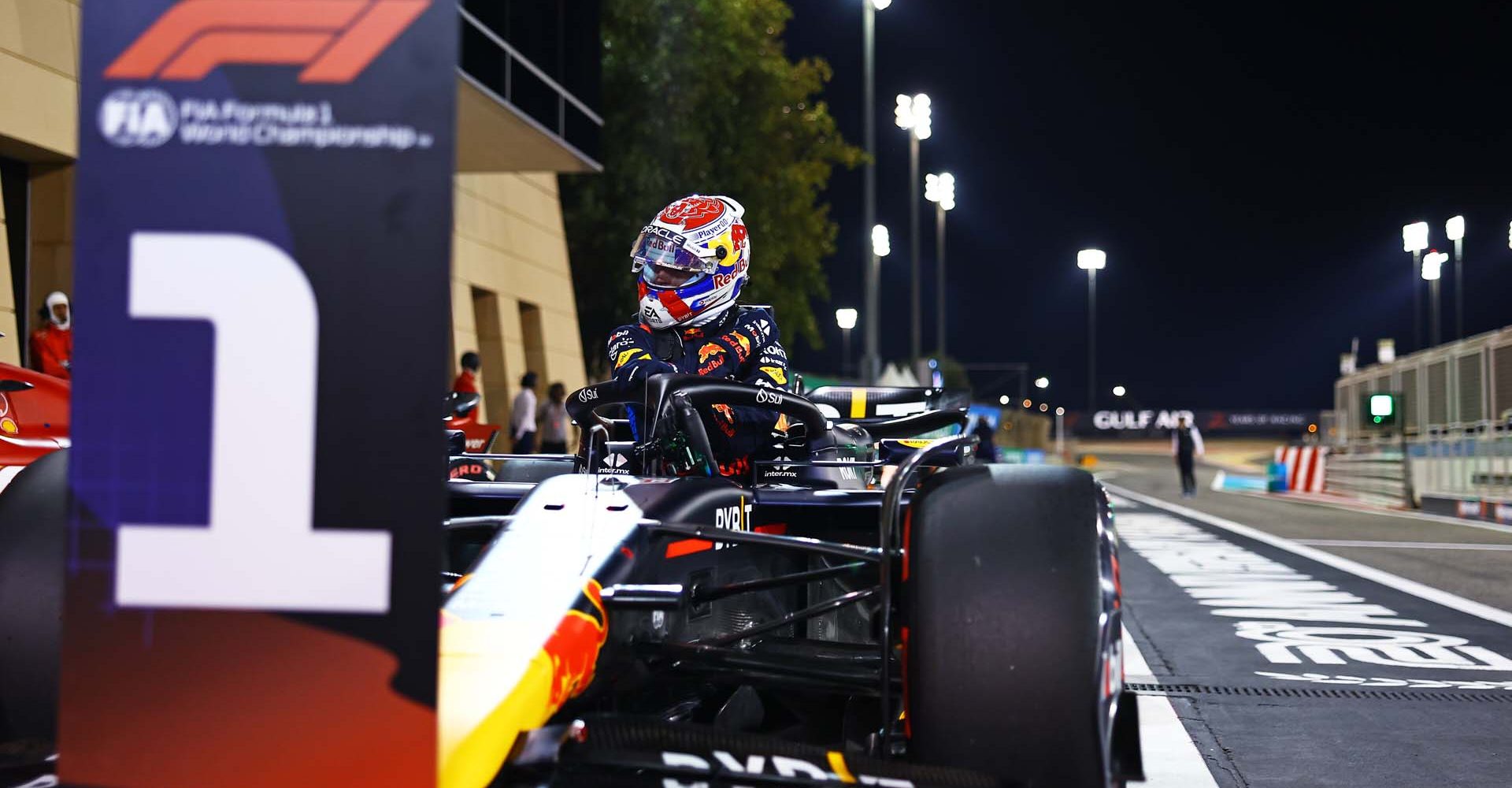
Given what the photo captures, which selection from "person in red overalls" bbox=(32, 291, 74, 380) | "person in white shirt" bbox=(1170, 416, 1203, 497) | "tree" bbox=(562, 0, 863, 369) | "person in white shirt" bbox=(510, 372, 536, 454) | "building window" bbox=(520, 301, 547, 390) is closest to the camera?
"person in red overalls" bbox=(32, 291, 74, 380)

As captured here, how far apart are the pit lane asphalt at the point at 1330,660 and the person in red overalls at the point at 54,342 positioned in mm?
7190

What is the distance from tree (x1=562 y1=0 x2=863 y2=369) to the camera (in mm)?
30250

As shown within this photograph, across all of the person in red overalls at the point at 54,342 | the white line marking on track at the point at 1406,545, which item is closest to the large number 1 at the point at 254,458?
the person in red overalls at the point at 54,342

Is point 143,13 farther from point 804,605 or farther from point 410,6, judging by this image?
point 804,605

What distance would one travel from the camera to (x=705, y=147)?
31.3 m

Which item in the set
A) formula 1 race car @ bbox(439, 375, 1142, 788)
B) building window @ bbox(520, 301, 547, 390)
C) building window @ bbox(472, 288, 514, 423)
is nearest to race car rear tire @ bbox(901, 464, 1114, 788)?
formula 1 race car @ bbox(439, 375, 1142, 788)

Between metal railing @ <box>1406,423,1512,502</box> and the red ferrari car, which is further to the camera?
metal railing @ <box>1406,423,1512,502</box>

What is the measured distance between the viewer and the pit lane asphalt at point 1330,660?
173 inches

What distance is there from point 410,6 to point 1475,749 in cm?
423

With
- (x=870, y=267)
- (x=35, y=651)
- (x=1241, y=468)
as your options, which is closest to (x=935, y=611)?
(x=35, y=651)

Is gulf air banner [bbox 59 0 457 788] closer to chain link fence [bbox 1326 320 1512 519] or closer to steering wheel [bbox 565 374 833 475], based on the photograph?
steering wheel [bbox 565 374 833 475]

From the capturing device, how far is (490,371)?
24.8 meters

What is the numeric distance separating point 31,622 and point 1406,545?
12.7 meters

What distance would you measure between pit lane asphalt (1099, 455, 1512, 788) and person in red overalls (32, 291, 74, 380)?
719 centimetres
